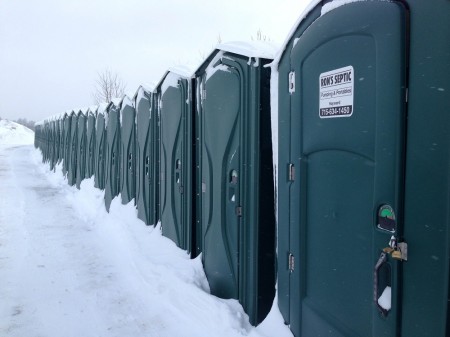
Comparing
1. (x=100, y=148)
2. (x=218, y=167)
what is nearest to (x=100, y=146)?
(x=100, y=148)

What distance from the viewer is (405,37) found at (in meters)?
1.84

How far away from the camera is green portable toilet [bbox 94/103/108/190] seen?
31.6 feet

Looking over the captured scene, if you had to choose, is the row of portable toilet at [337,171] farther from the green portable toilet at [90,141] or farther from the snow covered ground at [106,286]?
the green portable toilet at [90,141]

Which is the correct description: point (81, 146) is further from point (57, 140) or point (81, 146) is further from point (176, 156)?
point (176, 156)

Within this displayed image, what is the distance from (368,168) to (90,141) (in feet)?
33.6

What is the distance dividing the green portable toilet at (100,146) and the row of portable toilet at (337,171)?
585cm

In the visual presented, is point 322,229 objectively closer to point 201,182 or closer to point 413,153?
point 413,153

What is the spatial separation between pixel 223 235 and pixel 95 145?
7.79 metres

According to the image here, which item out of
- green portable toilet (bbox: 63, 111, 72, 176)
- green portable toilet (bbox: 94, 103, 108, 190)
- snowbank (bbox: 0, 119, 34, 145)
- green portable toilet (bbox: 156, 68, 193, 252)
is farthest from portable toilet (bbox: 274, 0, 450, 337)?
snowbank (bbox: 0, 119, 34, 145)

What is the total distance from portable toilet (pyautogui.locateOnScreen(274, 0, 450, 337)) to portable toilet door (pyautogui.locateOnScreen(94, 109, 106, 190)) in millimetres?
7508

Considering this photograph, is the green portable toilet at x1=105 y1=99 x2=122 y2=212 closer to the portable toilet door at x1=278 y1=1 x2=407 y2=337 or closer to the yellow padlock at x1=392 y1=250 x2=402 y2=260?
the portable toilet door at x1=278 y1=1 x2=407 y2=337

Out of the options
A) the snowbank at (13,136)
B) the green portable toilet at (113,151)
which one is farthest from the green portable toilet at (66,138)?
the snowbank at (13,136)

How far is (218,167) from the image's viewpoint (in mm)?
3867

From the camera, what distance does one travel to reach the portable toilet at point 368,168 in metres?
1.75
